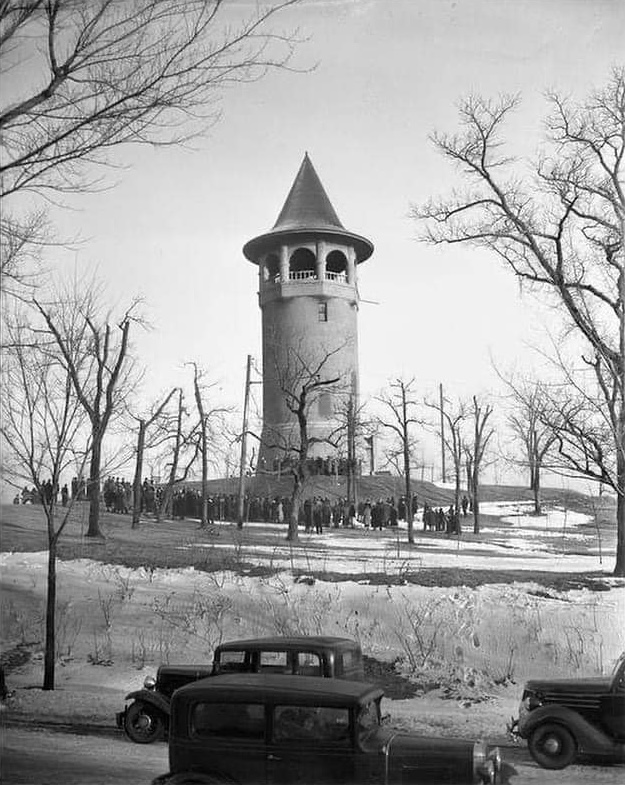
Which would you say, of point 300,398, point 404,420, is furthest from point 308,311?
point 404,420

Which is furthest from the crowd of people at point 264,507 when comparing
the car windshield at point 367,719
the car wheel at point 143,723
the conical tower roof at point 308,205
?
the conical tower roof at point 308,205

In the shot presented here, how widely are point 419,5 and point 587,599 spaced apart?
264cm

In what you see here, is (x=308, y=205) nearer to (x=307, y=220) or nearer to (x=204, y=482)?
(x=307, y=220)

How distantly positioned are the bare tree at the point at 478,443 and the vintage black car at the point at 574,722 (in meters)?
0.93

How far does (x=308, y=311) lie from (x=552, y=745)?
2037 millimetres

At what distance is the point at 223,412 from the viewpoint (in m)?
3.77

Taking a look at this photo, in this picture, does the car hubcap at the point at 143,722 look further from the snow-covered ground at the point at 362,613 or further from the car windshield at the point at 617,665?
the car windshield at the point at 617,665

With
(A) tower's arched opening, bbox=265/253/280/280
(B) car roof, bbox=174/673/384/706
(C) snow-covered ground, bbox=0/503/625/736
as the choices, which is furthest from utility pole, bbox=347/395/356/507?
(B) car roof, bbox=174/673/384/706

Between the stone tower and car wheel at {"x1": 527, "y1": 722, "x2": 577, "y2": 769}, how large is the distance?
4.73 ft

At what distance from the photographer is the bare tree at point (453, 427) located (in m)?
3.77

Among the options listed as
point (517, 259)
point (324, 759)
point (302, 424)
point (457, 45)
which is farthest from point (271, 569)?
point (457, 45)

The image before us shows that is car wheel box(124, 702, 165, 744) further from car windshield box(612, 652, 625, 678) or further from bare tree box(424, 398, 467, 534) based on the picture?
car windshield box(612, 652, 625, 678)

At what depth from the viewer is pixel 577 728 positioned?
2930mm

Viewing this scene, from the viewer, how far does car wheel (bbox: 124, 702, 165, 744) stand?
307cm
